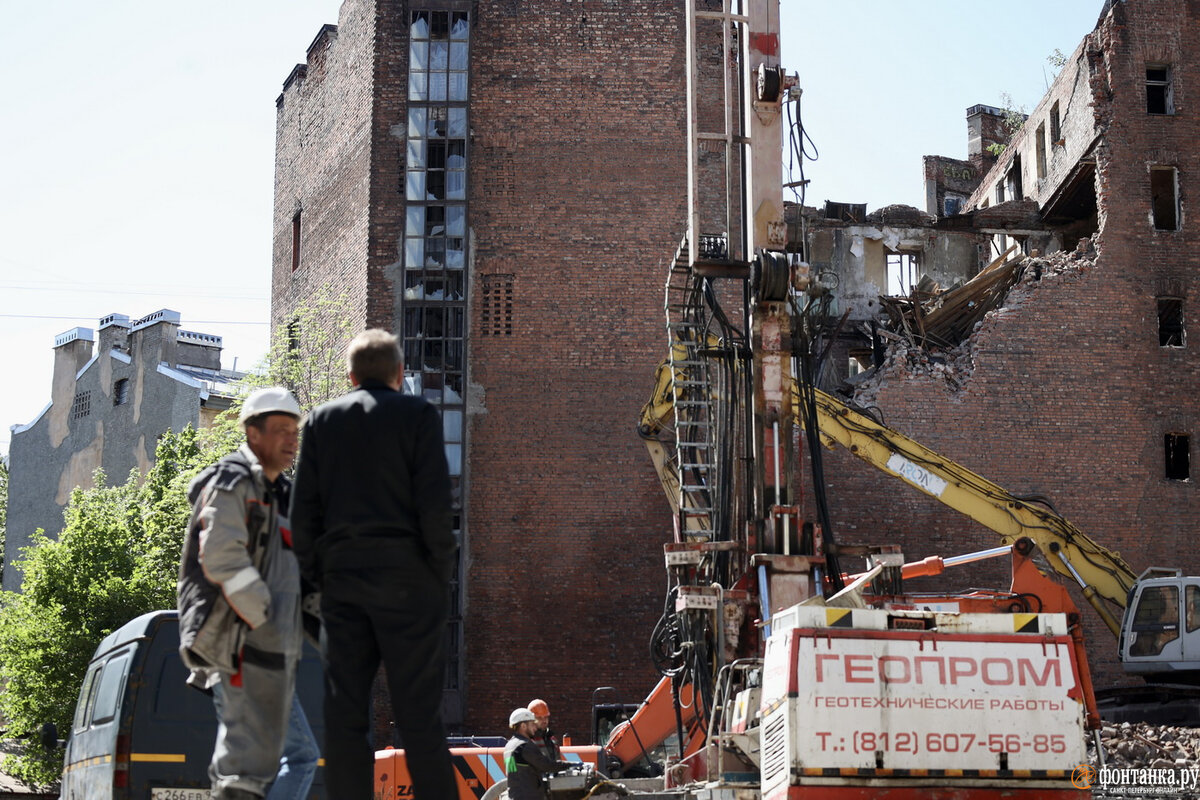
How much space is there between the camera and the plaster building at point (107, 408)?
1526 inches

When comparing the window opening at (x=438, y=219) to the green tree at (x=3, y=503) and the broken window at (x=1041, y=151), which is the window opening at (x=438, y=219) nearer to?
the broken window at (x=1041, y=151)

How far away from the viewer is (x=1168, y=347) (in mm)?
26078

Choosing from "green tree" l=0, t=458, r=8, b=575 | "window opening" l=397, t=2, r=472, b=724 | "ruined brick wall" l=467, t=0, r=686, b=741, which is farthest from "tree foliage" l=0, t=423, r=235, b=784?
"green tree" l=0, t=458, r=8, b=575

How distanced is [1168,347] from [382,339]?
A: 23.8 meters

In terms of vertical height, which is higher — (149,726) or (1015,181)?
(1015,181)

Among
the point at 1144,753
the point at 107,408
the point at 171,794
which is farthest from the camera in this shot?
the point at 107,408

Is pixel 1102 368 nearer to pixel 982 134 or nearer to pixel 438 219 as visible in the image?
pixel 438 219

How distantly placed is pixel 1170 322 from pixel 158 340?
27.5m

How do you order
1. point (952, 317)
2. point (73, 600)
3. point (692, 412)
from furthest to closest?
point (952, 317) → point (73, 600) → point (692, 412)

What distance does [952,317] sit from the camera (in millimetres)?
27578

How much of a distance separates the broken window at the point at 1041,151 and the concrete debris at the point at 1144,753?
17418mm

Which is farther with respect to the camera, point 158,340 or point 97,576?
point 158,340

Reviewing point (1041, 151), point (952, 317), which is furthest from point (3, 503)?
point (1041, 151)

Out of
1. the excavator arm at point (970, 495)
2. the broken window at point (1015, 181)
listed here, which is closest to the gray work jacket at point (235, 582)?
the excavator arm at point (970, 495)
